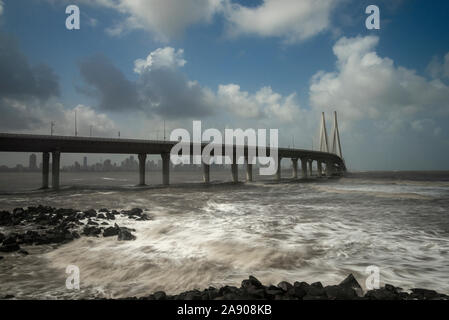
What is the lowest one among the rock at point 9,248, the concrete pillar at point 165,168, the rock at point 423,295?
the rock at point 9,248

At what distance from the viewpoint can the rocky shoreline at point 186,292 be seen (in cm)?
602

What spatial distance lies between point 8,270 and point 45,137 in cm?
4625

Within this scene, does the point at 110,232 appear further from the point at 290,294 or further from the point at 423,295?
the point at 423,295

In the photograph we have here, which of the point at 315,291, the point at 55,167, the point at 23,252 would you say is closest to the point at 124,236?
the point at 23,252

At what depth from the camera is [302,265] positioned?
930 centimetres

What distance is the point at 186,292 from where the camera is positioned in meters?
6.42

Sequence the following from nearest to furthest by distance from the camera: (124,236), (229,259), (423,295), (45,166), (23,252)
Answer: (423,295) → (229,259) → (23,252) → (124,236) → (45,166)

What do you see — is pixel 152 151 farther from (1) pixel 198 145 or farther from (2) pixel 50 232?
(2) pixel 50 232

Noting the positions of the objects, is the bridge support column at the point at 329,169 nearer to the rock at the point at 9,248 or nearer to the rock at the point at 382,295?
the rock at the point at 382,295

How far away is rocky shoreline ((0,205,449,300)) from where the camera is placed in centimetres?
602

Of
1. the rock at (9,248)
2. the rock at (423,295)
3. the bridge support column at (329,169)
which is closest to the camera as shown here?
the rock at (423,295)

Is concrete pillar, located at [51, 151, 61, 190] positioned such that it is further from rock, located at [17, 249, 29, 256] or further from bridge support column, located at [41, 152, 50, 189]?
rock, located at [17, 249, 29, 256]

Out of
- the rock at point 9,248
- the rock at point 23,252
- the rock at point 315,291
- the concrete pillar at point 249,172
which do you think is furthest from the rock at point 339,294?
the concrete pillar at point 249,172
